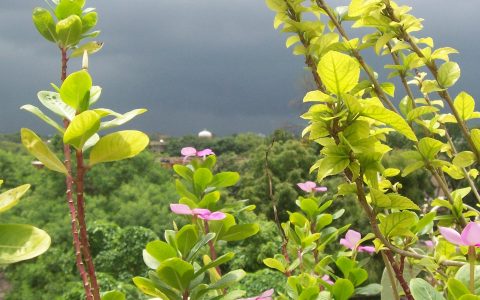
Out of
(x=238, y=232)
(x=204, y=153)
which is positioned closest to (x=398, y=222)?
(x=238, y=232)

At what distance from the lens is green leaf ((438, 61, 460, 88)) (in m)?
0.75

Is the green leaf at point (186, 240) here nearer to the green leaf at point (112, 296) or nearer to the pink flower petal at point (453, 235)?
the green leaf at point (112, 296)

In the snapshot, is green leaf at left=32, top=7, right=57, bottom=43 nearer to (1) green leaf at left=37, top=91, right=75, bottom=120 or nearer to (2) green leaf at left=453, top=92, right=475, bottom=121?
(1) green leaf at left=37, top=91, right=75, bottom=120

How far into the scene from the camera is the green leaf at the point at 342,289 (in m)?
0.58

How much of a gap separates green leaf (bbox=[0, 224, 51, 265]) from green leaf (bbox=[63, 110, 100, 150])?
93mm

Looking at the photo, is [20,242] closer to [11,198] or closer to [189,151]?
[11,198]

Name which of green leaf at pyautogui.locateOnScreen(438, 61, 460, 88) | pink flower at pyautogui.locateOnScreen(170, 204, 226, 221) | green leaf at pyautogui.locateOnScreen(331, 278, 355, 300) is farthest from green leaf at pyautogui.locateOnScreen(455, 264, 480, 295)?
green leaf at pyautogui.locateOnScreen(438, 61, 460, 88)

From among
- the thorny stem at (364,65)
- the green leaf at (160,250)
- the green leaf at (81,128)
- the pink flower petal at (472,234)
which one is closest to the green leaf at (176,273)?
the green leaf at (160,250)

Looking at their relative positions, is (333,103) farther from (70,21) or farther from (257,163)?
(257,163)

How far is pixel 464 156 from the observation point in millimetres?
697

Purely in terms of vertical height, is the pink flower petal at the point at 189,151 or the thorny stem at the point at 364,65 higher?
the thorny stem at the point at 364,65

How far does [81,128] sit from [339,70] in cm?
23

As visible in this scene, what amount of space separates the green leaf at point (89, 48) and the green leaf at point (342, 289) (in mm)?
357

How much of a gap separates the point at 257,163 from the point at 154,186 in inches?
101
